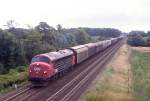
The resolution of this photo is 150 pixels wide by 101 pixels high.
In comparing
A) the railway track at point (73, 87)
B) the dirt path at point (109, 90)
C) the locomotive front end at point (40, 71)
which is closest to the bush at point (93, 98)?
the dirt path at point (109, 90)

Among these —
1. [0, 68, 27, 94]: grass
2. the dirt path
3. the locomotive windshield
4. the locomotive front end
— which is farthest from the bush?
the locomotive windshield

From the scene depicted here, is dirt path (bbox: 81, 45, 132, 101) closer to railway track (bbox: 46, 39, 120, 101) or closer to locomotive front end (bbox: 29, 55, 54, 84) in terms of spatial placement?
railway track (bbox: 46, 39, 120, 101)

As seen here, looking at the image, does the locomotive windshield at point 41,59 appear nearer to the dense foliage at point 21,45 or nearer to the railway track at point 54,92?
the railway track at point 54,92

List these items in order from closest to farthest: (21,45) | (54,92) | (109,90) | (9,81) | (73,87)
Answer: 1. (54,92)
2. (109,90)
3. (73,87)
4. (9,81)
5. (21,45)

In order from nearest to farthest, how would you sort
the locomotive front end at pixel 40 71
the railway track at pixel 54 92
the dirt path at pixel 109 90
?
the dirt path at pixel 109 90 → the railway track at pixel 54 92 → the locomotive front end at pixel 40 71

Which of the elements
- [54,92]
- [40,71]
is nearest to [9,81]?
[40,71]

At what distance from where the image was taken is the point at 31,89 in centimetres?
3594

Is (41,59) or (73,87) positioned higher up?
(41,59)

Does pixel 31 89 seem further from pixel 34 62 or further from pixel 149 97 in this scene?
pixel 149 97

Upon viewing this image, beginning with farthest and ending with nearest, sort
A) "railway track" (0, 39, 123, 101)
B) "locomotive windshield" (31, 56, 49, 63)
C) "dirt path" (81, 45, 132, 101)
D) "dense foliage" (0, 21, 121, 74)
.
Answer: "dense foliage" (0, 21, 121, 74) → "locomotive windshield" (31, 56, 49, 63) → "railway track" (0, 39, 123, 101) → "dirt path" (81, 45, 132, 101)

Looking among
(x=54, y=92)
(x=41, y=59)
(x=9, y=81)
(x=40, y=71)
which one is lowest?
(x=54, y=92)

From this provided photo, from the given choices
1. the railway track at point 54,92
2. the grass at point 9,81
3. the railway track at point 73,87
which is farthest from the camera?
the grass at point 9,81

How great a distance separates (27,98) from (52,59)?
26.5ft

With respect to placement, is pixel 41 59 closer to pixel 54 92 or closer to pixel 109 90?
pixel 54 92
